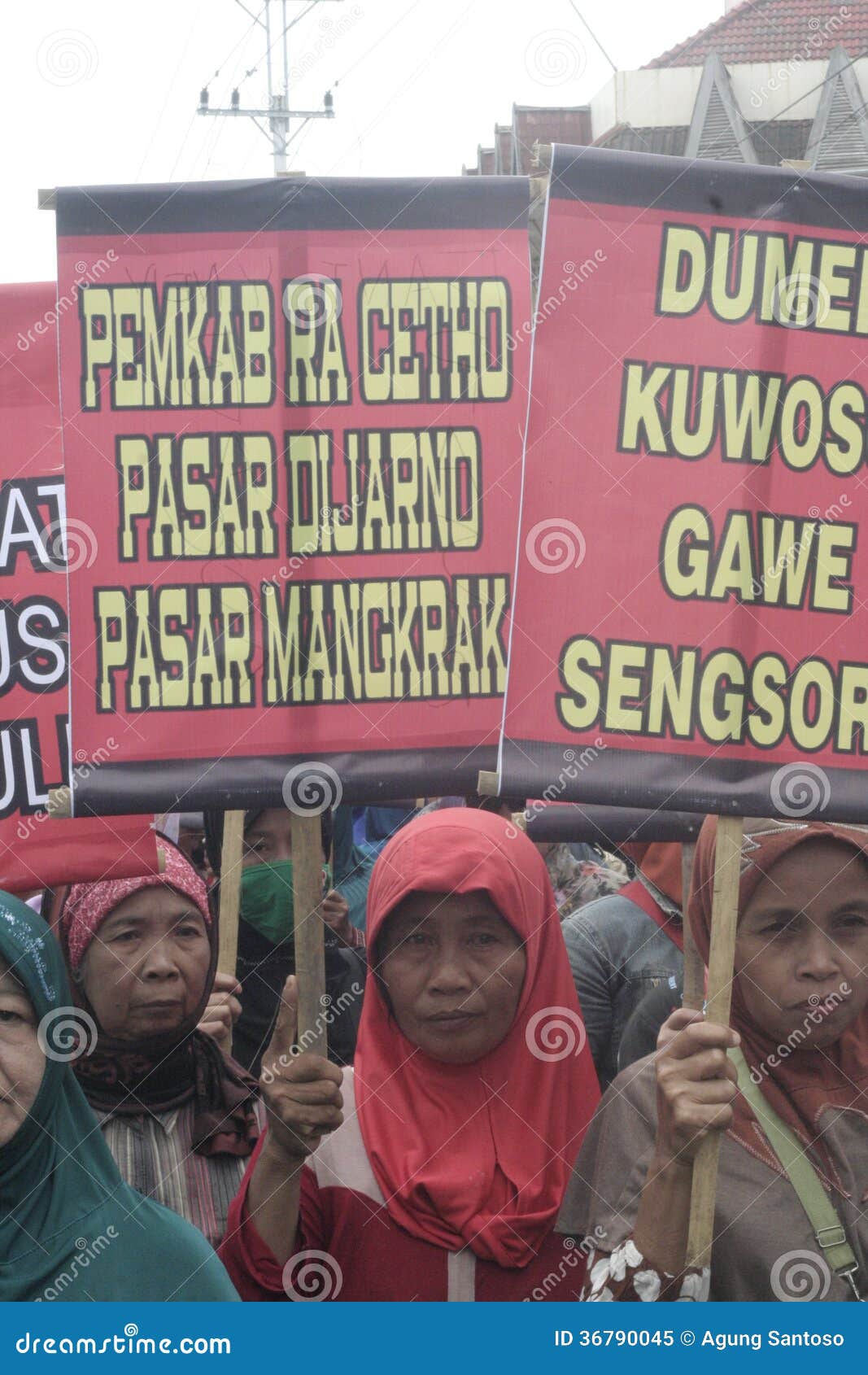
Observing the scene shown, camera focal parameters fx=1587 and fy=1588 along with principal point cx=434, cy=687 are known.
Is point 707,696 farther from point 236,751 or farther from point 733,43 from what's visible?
point 733,43

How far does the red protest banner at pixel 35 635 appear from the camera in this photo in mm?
3324

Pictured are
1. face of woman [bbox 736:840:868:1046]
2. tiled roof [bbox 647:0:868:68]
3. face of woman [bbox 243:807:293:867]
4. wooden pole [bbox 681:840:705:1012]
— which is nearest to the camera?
face of woman [bbox 736:840:868:1046]

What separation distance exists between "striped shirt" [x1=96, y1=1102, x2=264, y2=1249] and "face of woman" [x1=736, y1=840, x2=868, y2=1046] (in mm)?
1110

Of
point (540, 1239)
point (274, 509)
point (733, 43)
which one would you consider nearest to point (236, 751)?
point (274, 509)

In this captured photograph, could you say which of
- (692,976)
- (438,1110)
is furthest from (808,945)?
(438,1110)

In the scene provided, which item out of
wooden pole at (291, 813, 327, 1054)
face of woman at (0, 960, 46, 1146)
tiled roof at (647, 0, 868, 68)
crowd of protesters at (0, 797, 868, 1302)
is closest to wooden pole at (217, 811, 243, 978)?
crowd of protesters at (0, 797, 868, 1302)

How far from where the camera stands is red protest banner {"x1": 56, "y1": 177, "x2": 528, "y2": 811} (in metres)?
3.00

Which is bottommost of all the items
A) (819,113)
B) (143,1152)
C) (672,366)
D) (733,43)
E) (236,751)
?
(143,1152)

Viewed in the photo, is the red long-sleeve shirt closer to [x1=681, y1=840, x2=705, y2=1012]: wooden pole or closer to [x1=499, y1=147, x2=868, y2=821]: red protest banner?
[x1=681, y1=840, x2=705, y2=1012]: wooden pole

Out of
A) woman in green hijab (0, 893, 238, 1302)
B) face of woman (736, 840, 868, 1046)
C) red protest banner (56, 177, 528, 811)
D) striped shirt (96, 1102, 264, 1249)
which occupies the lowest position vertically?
striped shirt (96, 1102, 264, 1249)

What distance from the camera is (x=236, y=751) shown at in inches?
117

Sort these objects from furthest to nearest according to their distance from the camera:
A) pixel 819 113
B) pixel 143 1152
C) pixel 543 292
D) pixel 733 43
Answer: pixel 733 43 < pixel 819 113 < pixel 143 1152 < pixel 543 292

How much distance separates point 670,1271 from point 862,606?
123cm

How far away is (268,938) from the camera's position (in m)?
4.58
